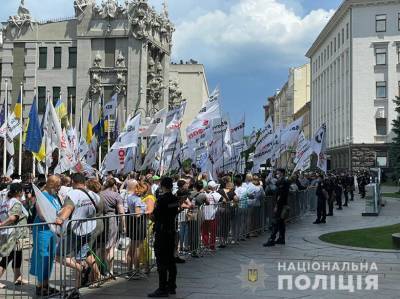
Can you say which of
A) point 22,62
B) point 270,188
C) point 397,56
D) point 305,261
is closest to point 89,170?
point 270,188

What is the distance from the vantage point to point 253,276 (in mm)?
11016

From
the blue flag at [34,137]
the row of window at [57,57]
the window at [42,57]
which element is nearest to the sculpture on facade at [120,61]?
the row of window at [57,57]

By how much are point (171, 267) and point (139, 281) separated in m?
1.59

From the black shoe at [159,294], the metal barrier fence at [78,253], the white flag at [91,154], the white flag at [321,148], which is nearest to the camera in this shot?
the metal barrier fence at [78,253]

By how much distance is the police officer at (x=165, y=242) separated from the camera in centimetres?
923

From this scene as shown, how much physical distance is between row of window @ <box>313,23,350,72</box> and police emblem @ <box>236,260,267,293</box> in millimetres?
59177

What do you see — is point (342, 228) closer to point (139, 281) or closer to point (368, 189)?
point (368, 189)

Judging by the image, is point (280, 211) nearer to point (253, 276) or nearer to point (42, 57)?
point (253, 276)

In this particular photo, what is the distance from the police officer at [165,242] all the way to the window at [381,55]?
194 feet

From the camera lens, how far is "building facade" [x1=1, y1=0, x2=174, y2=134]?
180ft

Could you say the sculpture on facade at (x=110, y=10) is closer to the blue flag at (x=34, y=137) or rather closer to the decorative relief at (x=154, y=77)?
the decorative relief at (x=154, y=77)

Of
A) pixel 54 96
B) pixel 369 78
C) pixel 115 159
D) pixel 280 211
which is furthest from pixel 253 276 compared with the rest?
pixel 369 78

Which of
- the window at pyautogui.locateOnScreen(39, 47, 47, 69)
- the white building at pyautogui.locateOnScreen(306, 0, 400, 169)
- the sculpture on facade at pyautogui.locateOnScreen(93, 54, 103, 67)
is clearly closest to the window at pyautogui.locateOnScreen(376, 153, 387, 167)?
the white building at pyautogui.locateOnScreen(306, 0, 400, 169)

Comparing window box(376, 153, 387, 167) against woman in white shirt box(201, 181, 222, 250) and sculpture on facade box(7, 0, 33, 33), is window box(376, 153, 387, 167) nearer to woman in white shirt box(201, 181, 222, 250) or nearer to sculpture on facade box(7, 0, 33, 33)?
sculpture on facade box(7, 0, 33, 33)
